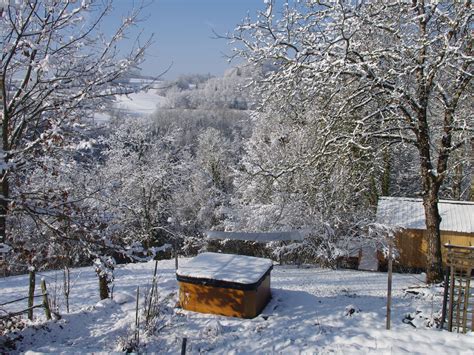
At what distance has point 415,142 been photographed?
7.88 metres

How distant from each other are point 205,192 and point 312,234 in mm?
15179

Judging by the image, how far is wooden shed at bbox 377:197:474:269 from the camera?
14.4 metres

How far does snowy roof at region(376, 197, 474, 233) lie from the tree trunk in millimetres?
6693

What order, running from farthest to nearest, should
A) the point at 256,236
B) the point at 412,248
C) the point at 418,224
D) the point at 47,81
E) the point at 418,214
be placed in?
the point at 418,214
the point at 412,248
the point at 418,224
the point at 256,236
the point at 47,81

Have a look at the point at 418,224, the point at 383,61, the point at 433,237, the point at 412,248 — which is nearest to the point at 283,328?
the point at 433,237

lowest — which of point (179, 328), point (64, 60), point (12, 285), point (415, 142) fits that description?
point (12, 285)

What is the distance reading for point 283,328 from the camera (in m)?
6.12

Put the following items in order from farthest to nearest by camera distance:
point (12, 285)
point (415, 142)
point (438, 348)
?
1. point (12, 285)
2. point (415, 142)
3. point (438, 348)

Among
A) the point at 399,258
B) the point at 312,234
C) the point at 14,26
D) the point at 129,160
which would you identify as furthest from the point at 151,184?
the point at 14,26

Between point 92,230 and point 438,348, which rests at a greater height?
point 92,230

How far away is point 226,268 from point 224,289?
55 centimetres

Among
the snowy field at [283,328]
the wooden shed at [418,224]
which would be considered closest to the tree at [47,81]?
the snowy field at [283,328]

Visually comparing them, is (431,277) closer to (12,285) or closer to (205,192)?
(12,285)

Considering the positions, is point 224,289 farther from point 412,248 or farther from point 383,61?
point 412,248
